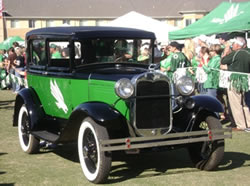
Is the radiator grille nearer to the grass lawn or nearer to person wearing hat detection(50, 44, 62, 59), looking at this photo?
the grass lawn

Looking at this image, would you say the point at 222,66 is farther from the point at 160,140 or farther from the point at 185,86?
→ the point at 160,140

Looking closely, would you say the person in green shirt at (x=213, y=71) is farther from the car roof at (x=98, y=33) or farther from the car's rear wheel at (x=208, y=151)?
the car's rear wheel at (x=208, y=151)

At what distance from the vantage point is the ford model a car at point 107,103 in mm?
5590

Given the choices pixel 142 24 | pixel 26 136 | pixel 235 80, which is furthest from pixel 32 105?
pixel 142 24

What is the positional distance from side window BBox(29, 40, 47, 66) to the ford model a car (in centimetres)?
2

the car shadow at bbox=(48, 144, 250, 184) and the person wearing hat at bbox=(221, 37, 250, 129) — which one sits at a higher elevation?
the person wearing hat at bbox=(221, 37, 250, 129)

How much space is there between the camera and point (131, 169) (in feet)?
21.0

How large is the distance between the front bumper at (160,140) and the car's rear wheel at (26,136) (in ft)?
6.94

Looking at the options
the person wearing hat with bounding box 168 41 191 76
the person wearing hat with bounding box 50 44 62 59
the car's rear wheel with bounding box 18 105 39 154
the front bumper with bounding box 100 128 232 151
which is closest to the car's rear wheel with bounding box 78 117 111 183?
the front bumper with bounding box 100 128 232 151

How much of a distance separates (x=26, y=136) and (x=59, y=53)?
1458 mm

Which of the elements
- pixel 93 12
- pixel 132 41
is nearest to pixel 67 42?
pixel 132 41

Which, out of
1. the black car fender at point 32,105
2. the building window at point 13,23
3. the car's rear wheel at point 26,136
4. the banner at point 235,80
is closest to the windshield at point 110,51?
the black car fender at point 32,105

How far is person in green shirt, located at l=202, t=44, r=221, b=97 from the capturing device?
32.8ft

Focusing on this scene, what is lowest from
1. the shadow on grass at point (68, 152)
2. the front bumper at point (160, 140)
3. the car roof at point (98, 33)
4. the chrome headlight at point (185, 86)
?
the shadow on grass at point (68, 152)
